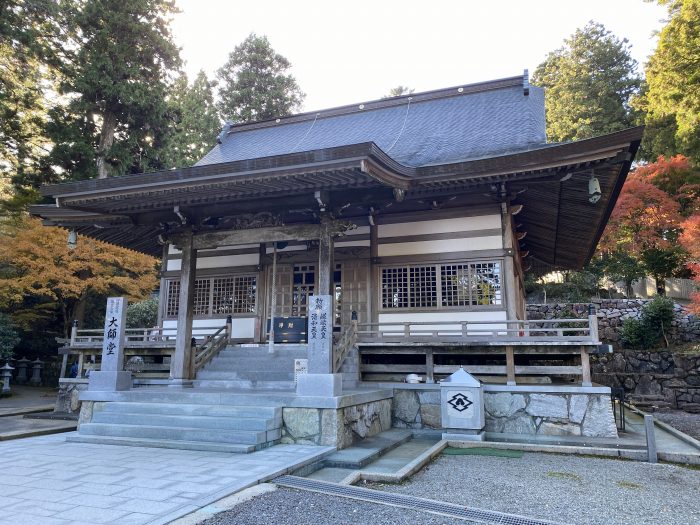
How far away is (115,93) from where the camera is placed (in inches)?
845

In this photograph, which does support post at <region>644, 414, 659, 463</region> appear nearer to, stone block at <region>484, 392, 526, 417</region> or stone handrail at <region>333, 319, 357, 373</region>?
stone block at <region>484, 392, 526, 417</region>

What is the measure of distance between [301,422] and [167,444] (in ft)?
6.56

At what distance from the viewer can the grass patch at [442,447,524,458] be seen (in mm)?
7566

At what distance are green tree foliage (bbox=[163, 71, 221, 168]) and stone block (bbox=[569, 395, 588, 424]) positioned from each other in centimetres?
2228

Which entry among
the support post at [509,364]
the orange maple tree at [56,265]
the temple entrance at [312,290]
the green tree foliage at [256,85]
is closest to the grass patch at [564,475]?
the support post at [509,364]

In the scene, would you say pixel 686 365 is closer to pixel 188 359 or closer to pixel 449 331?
pixel 449 331

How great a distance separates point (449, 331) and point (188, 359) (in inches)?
229

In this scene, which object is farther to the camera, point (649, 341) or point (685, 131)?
point (685, 131)

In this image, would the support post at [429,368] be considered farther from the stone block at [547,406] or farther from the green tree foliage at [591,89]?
the green tree foliage at [591,89]

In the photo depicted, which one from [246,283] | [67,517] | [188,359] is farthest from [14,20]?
[67,517]

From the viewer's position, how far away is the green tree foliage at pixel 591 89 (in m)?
28.6

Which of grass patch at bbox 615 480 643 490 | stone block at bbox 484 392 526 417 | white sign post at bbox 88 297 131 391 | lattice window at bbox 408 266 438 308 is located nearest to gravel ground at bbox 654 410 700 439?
stone block at bbox 484 392 526 417

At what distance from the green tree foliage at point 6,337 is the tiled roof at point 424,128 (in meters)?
10.7

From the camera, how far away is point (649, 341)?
18516 millimetres
